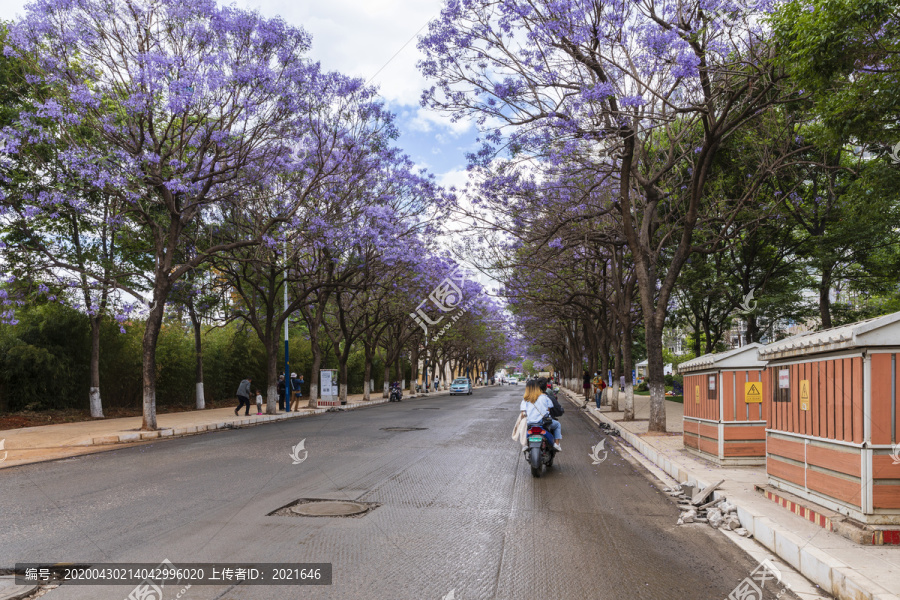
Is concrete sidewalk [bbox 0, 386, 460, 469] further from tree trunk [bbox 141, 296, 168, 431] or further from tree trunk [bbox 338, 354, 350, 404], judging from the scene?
tree trunk [bbox 338, 354, 350, 404]

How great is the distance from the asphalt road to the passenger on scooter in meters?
0.73

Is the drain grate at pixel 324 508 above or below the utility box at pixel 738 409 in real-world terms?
below

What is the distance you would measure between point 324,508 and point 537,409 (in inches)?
166

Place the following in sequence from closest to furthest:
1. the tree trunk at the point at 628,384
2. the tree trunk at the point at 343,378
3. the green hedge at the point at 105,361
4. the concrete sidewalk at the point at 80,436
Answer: the concrete sidewalk at the point at 80,436, the green hedge at the point at 105,361, the tree trunk at the point at 628,384, the tree trunk at the point at 343,378

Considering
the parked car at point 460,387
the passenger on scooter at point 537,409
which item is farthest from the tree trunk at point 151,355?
the parked car at point 460,387

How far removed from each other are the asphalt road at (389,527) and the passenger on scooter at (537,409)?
731 millimetres

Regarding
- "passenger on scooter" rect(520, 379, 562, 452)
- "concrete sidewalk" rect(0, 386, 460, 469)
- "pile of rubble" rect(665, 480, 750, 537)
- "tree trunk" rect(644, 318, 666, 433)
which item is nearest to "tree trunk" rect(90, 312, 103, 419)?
"concrete sidewalk" rect(0, 386, 460, 469)

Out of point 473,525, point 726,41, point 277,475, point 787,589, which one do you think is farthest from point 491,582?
point 726,41

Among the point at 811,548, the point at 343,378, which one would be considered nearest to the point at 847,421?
the point at 811,548

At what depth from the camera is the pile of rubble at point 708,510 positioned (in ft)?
22.8

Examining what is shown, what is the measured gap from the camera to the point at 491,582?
495 cm

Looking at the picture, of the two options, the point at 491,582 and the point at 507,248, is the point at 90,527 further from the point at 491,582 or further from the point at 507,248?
the point at 507,248

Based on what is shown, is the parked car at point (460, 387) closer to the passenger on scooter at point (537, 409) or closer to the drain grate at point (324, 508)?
the passenger on scooter at point (537, 409)

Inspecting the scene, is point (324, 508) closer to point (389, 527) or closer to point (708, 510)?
point (389, 527)
